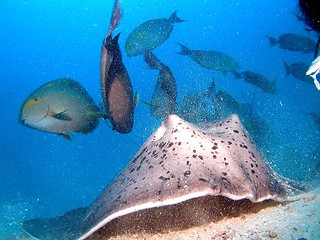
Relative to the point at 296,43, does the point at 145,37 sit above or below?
above

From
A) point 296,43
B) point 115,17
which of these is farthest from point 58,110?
point 296,43

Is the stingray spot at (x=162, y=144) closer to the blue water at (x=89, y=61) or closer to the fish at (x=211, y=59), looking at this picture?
the fish at (x=211, y=59)

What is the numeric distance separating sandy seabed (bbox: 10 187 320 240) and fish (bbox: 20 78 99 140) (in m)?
2.83

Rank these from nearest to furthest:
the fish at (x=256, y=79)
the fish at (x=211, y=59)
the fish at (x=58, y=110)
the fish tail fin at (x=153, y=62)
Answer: the fish at (x=58, y=110)
the fish tail fin at (x=153, y=62)
the fish at (x=211, y=59)
the fish at (x=256, y=79)

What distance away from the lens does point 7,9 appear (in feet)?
187

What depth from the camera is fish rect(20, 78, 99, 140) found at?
461 cm

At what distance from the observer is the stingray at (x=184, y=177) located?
1.75 metres

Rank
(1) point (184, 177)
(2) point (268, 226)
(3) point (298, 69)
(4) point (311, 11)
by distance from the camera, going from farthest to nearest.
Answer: (3) point (298, 69), (4) point (311, 11), (2) point (268, 226), (1) point (184, 177)

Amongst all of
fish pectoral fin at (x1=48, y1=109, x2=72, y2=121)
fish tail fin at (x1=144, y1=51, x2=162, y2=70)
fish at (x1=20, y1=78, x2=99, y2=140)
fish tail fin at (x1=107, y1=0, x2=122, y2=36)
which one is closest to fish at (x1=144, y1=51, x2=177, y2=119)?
fish tail fin at (x1=144, y1=51, x2=162, y2=70)

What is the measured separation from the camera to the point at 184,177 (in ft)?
5.97

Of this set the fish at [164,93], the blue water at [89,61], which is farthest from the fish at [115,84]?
the blue water at [89,61]

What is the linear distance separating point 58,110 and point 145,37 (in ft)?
9.49

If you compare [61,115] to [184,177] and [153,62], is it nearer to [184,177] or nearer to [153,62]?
[153,62]

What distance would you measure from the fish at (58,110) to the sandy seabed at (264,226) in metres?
2.83
